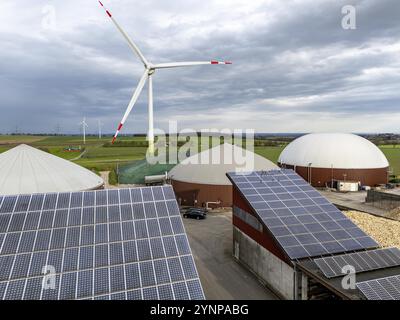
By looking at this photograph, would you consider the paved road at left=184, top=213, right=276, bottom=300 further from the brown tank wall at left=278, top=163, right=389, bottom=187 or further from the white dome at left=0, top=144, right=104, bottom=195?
the brown tank wall at left=278, top=163, right=389, bottom=187

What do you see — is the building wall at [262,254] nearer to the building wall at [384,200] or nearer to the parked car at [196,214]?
the parked car at [196,214]

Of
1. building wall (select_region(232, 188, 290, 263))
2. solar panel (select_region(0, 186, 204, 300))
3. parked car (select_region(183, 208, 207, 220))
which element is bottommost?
parked car (select_region(183, 208, 207, 220))

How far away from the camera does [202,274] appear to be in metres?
24.6

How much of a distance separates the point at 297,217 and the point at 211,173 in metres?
27.9

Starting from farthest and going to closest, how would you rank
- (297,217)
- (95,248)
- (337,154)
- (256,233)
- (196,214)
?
(337,154)
(196,214)
(256,233)
(297,217)
(95,248)

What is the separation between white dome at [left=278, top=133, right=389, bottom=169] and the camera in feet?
206

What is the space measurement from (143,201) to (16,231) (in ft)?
20.9

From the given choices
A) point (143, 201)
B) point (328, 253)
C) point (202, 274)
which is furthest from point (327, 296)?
point (143, 201)

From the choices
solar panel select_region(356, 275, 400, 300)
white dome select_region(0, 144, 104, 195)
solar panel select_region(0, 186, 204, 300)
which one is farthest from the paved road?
white dome select_region(0, 144, 104, 195)

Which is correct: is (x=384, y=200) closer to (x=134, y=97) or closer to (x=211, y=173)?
(x=211, y=173)

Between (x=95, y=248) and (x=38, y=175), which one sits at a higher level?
(x=38, y=175)

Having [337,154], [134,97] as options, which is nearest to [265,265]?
[134,97]

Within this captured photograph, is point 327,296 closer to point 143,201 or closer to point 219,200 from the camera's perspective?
point 143,201

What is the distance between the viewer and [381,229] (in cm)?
3020
